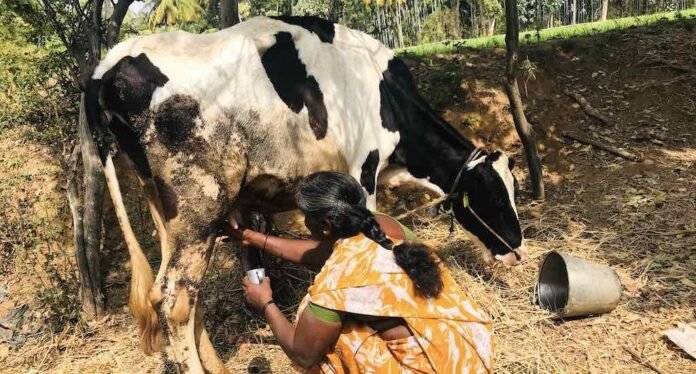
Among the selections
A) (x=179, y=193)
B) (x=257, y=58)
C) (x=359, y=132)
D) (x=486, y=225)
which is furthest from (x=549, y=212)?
(x=179, y=193)

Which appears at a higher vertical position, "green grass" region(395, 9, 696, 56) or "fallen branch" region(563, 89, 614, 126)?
"green grass" region(395, 9, 696, 56)

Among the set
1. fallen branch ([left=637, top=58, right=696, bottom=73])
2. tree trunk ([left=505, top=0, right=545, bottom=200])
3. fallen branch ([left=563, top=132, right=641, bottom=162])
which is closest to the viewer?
tree trunk ([left=505, top=0, right=545, bottom=200])

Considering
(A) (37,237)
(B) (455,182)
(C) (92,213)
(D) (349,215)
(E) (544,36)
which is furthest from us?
(E) (544,36)

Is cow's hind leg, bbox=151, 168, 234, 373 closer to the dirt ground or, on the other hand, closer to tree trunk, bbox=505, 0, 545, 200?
the dirt ground

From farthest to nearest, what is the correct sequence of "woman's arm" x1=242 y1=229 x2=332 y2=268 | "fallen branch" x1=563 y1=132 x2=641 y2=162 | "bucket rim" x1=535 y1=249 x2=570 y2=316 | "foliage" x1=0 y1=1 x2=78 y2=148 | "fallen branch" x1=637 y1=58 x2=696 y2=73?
"fallen branch" x1=637 y1=58 x2=696 y2=73, "fallen branch" x1=563 y1=132 x2=641 y2=162, "foliage" x1=0 y1=1 x2=78 y2=148, "bucket rim" x1=535 y1=249 x2=570 y2=316, "woman's arm" x1=242 y1=229 x2=332 y2=268

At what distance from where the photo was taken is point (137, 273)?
3305 millimetres

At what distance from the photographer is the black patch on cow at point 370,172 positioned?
419 centimetres

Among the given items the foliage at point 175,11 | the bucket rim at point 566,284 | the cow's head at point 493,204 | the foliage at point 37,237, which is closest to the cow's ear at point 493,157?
the cow's head at point 493,204

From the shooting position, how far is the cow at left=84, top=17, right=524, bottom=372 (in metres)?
3.18

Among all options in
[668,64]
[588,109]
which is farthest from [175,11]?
[668,64]

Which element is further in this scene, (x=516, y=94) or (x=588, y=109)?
(x=588, y=109)

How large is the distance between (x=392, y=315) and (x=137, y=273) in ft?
6.04

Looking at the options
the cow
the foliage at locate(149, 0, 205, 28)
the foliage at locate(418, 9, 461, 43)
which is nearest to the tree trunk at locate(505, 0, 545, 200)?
the cow

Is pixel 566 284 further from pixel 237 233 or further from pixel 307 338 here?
pixel 307 338
